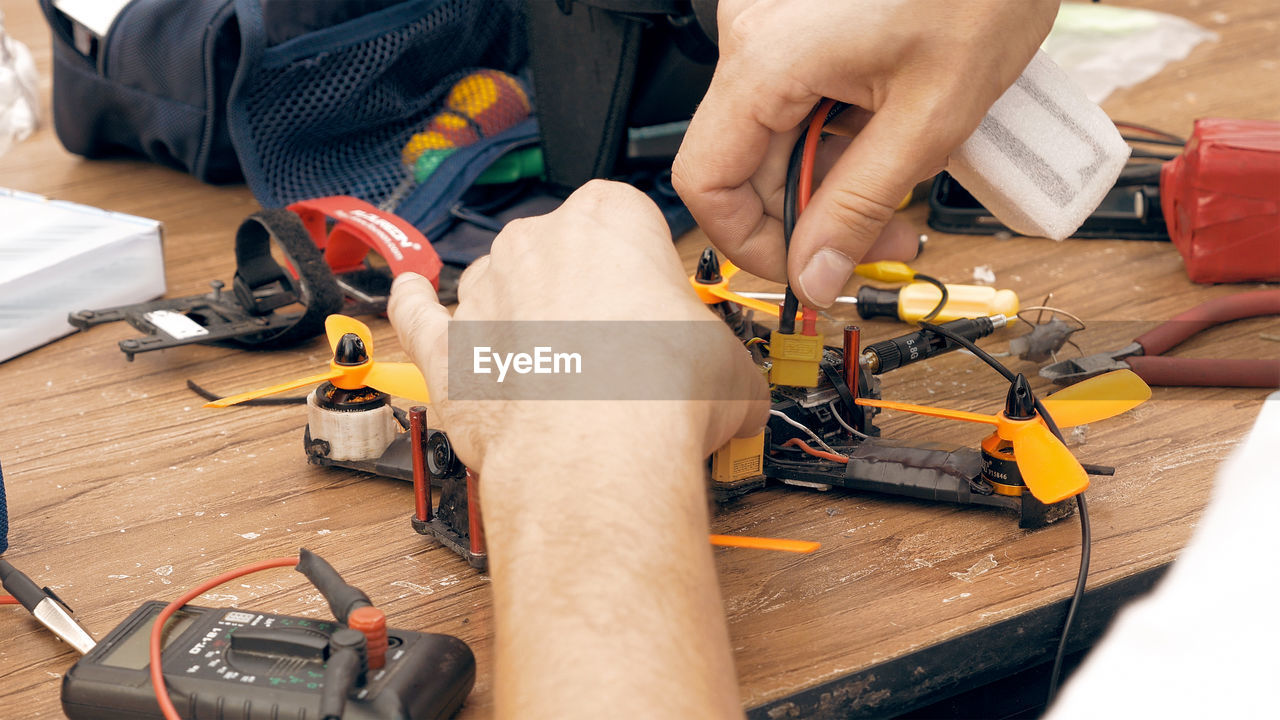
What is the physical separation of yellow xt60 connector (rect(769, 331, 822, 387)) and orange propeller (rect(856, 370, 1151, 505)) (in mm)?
51

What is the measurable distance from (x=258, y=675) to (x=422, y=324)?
227 millimetres

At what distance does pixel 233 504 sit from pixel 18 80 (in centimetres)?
95

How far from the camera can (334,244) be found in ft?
3.21

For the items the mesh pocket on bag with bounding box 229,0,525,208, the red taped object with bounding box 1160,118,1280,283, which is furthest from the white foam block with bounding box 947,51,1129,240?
the mesh pocket on bag with bounding box 229,0,525,208

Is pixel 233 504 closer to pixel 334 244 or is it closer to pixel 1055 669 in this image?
pixel 334 244

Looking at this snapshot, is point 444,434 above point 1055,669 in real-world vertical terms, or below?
above

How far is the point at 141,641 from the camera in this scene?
521mm

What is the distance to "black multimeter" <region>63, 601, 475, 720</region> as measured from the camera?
48 centimetres

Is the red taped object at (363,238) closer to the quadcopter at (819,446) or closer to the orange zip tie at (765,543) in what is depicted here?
the quadcopter at (819,446)

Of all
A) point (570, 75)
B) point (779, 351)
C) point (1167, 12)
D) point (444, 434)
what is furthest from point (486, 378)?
point (1167, 12)

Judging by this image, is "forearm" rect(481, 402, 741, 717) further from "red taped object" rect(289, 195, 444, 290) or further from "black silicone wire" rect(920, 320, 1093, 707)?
"red taped object" rect(289, 195, 444, 290)

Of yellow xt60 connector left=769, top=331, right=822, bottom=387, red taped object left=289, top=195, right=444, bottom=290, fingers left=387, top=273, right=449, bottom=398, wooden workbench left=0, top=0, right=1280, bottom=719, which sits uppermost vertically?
fingers left=387, top=273, right=449, bottom=398

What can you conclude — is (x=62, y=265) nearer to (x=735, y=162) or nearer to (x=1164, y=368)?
(x=735, y=162)

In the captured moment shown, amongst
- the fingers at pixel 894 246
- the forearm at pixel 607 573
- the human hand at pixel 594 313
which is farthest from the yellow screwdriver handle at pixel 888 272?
the forearm at pixel 607 573
